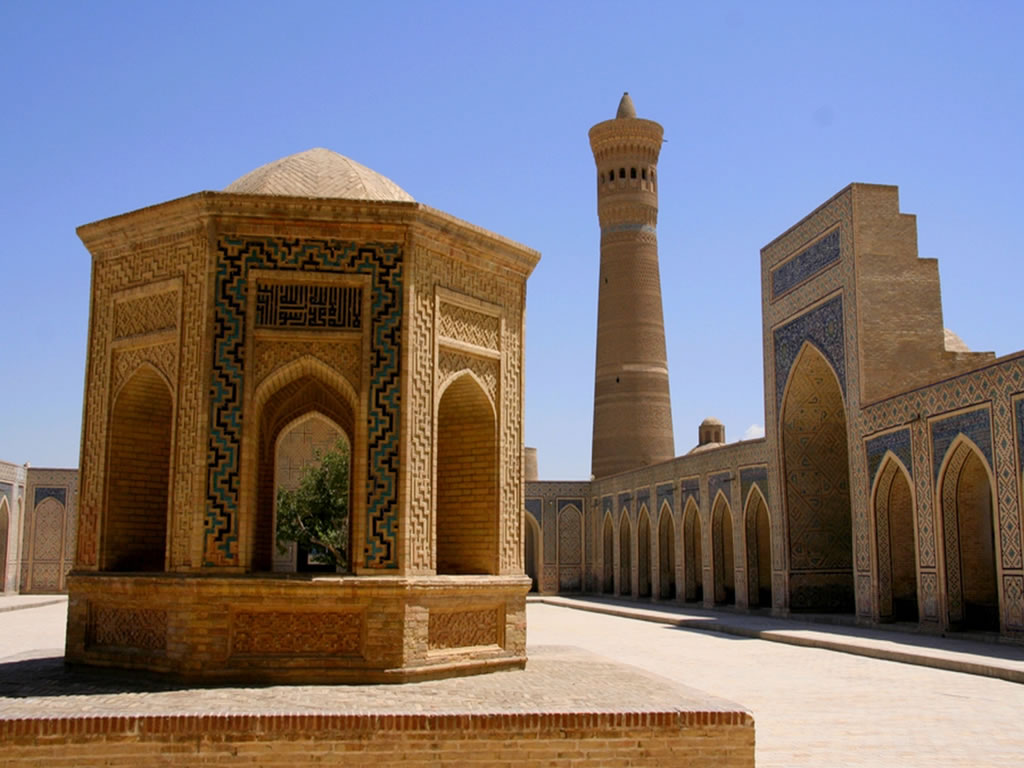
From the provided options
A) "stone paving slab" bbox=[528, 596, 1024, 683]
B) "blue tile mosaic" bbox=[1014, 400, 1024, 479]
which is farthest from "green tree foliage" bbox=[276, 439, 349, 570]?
"blue tile mosaic" bbox=[1014, 400, 1024, 479]

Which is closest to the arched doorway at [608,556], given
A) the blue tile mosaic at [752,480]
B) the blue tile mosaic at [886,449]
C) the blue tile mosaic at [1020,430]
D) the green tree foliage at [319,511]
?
the blue tile mosaic at [752,480]

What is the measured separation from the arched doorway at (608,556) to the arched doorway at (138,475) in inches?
830

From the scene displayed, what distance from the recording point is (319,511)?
14.7m

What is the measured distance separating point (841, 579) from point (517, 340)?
463 inches

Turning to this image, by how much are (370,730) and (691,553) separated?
1827cm

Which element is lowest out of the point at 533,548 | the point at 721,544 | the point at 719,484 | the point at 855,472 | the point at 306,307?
the point at 533,548

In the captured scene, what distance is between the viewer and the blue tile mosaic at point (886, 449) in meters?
14.1

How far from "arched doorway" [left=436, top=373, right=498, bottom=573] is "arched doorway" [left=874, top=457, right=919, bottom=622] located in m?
8.91

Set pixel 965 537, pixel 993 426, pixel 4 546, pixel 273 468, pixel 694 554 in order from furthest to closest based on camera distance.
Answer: pixel 4 546, pixel 694 554, pixel 965 537, pixel 993 426, pixel 273 468

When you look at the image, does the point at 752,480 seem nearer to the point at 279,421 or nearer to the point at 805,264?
the point at 805,264

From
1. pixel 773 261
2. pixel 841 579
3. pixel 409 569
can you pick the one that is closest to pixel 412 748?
pixel 409 569

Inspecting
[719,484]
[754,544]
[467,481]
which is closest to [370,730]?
[467,481]

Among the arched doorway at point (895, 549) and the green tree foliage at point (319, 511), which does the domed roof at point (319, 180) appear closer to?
the green tree foliage at point (319, 511)

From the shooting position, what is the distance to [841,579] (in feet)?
58.2
